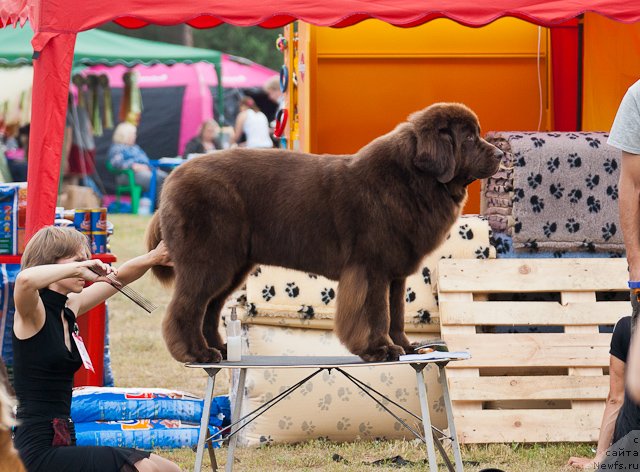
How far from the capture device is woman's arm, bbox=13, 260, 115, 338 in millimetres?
3699

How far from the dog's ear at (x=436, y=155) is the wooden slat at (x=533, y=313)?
190 centimetres

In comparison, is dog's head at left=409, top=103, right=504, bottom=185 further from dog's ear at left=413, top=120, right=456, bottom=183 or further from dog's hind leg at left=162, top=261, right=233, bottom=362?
dog's hind leg at left=162, top=261, right=233, bottom=362

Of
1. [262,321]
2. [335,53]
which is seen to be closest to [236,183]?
[262,321]

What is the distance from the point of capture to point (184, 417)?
18.7 ft

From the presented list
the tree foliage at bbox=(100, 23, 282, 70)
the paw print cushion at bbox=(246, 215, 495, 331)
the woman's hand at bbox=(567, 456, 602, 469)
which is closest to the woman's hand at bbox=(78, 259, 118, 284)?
the paw print cushion at bbox=(246, 215, 495, 331)

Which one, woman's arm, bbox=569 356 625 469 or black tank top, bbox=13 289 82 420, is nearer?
black tank top, bbox=13 289 82 420

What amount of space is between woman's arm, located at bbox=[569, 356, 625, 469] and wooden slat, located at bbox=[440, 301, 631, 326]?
2.85 feet

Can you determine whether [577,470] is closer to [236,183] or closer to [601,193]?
[601,193]

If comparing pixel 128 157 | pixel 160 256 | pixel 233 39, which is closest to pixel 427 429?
pixel 160 256

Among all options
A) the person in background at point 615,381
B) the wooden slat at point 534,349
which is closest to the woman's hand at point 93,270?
Answer: the person in background at point 615,381

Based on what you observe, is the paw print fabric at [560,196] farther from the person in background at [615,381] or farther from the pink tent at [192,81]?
the pink tent at [192,81]

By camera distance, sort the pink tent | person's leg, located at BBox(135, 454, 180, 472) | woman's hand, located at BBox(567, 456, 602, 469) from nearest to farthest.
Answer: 1. person's leg, located at BBox(135, 454, 180, 472)
2. woman's hand, located at BBox(567, 456, 602, 469)
3. the pink tent

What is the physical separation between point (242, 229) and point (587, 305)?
2.53 m

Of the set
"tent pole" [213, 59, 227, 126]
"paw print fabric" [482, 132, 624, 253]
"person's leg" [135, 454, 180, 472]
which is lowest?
"person's leg" [135, 454, 180, 472]
